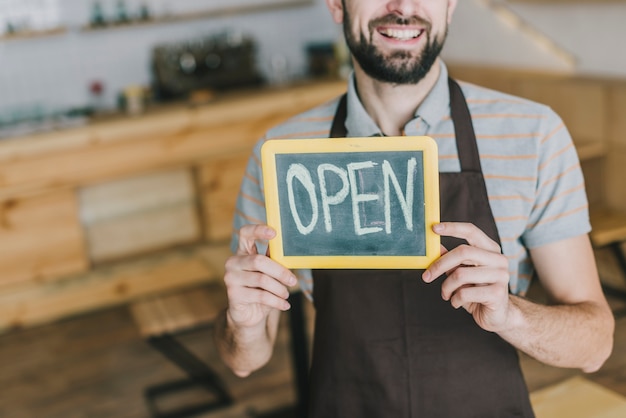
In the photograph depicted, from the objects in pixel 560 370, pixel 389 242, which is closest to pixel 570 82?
pixel 560 370

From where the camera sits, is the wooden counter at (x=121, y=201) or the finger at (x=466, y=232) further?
the wooden counter at (x=121, y=201)

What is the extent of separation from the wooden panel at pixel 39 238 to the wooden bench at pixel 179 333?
3.91 feet

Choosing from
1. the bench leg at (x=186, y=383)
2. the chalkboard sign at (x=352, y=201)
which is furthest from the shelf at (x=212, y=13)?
the chalkboard sign at (x=352, y=201)

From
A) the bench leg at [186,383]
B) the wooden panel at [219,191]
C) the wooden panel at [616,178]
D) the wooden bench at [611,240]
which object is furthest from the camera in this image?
the wooden panel at [219,191]

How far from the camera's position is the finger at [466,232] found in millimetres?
1174

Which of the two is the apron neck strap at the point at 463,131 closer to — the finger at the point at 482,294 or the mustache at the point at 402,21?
the mustache at the point at 402,21

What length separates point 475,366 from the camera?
1451mm

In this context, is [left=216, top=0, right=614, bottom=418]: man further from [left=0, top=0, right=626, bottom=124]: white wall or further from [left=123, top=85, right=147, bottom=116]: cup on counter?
[left=123, top=85, right=147, bottom=116]: cup on counter

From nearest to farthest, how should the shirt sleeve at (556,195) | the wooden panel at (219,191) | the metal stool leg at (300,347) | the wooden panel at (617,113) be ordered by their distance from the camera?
the shirt sleeve at (556,195) < the metal stool leg at (300,347) < the wooden panel at (617,113) < the wooden panel at (219,191)

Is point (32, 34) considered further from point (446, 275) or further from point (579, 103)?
point (446, 275)

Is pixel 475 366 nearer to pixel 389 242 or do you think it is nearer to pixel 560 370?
pixel 389 242

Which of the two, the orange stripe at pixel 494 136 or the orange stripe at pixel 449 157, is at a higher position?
the orange stripe at pixel 494 136

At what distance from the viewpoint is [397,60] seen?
1.46 m

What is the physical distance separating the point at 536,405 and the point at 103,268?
3.36 meters
